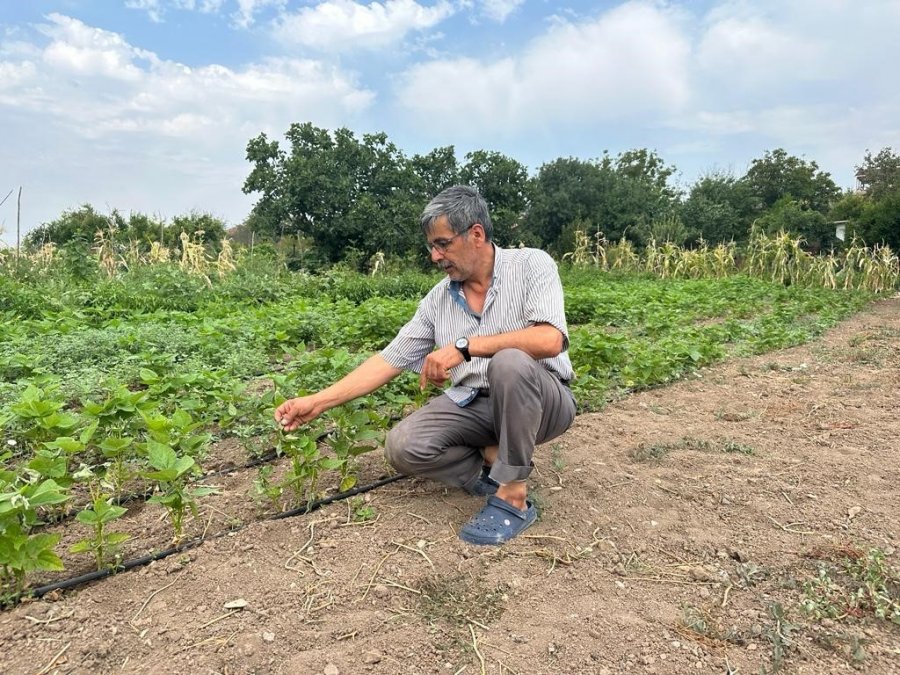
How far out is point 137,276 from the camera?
10.5 meters

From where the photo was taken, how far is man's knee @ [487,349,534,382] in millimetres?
2178

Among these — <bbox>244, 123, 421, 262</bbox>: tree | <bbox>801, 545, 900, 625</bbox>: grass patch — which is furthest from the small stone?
<bbox>244, 123, 421, 262</bbox>: tree

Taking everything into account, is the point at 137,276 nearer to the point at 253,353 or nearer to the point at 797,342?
the point at 253,353

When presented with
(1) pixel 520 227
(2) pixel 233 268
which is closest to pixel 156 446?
(2) pixel 233 268

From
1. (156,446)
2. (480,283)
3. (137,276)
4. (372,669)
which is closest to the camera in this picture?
(372,669)

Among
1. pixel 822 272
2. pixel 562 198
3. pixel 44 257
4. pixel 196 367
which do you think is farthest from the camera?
pixel 562 198

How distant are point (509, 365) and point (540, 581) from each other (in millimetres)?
720

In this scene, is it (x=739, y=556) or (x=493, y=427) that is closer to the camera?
(x=739, y=556)

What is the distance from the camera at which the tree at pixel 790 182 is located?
1534 inches

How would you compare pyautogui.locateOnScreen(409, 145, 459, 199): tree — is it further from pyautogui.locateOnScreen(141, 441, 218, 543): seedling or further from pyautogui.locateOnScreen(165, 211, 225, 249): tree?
pyautogui.locateOnScreen(141, 441, 218, 543): seedling

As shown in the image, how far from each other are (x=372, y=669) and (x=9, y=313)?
672 cm

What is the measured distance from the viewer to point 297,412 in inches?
92.4

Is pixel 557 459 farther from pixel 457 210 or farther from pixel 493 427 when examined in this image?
pixel 457 210

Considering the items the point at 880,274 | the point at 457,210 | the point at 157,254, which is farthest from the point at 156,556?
the point at 880,274
